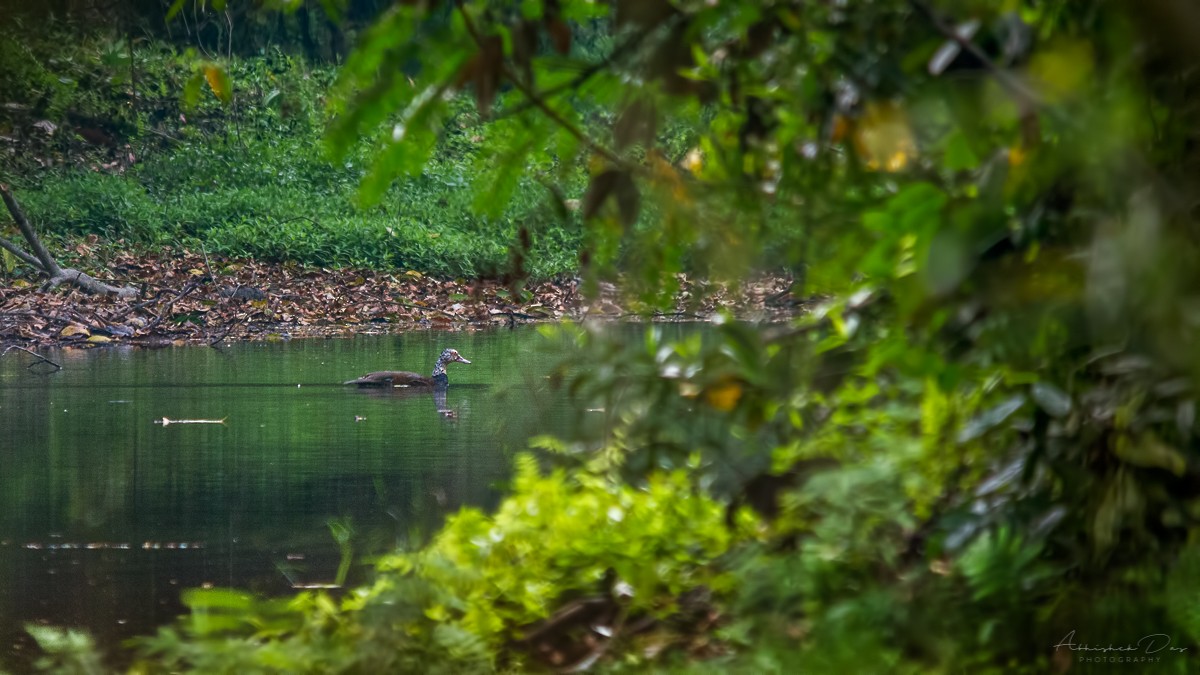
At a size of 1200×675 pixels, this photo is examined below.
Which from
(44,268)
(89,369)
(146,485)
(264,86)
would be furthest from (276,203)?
(146,485)

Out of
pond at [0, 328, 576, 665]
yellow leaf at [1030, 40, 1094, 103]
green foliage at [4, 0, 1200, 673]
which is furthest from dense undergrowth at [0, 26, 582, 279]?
yellow leaf at [1030, 40, 1094, 103]

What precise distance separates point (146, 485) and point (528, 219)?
4358 millimetres

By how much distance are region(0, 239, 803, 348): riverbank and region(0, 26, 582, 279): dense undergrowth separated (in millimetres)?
410

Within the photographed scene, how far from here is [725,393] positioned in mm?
1987

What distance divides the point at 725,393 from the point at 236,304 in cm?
→ 1421

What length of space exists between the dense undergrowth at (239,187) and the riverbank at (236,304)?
410 millimetres

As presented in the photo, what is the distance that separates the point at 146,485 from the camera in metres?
6.25

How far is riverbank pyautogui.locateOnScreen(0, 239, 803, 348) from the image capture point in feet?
46.2

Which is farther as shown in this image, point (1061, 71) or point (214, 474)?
point (214, 474)

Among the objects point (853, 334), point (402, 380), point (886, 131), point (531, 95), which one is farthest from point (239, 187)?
point (886, 131)

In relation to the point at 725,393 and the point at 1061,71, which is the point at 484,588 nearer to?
the point at 725,393

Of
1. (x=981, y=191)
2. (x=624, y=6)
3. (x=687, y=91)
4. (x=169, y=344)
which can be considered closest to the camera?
(x=981, y=191)

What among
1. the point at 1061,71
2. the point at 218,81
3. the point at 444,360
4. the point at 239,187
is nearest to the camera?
the point at 1061,71

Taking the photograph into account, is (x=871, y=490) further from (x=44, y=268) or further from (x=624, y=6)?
(x=44, y=268)
